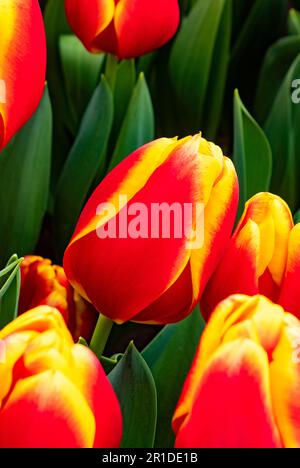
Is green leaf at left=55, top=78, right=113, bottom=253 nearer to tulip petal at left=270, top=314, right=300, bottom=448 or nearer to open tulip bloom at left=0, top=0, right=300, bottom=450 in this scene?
open tulip bloom at left=0, top=0, right=300, bottom=450

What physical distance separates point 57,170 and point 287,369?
92cm

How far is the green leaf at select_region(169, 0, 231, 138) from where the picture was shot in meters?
1.26

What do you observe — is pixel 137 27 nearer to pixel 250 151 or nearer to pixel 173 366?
pixel 250 151

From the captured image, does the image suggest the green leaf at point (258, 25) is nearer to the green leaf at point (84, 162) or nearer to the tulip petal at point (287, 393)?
the green leaf at point (84, 162)

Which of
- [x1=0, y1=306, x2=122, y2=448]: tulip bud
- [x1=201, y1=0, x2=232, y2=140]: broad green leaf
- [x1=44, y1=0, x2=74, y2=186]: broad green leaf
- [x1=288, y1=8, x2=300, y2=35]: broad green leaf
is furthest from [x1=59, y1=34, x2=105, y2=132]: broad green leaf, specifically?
[x1=0, y1=306, x2=122, y2=448]: tulip bud

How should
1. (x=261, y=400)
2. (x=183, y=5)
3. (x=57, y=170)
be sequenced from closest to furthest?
(x=261, y=400), (x=57, y=170), (x=183, y=5)

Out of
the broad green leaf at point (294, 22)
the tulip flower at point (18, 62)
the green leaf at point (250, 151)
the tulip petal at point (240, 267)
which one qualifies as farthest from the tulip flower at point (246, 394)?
the broad green leaf at point (294, 22)

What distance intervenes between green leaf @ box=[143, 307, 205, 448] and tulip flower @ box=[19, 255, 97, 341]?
74mm

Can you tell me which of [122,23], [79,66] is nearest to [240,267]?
[122,23]

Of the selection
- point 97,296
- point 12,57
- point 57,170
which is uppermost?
point 12,57

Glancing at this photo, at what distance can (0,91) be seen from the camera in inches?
23.3

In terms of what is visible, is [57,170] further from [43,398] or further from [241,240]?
[43,398]

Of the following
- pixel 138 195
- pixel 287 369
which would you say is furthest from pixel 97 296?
pixel 287 369
